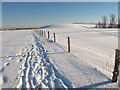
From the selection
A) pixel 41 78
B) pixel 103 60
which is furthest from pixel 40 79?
pixel 103 60

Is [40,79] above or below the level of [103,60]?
below

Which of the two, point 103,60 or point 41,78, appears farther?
point 103,60

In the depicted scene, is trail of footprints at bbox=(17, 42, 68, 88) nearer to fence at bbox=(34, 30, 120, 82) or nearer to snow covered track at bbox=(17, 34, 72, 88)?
snow covered track at bbox=(17, 34, 72, 88)

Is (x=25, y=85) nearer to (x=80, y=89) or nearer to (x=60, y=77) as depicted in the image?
(x=60, y=77)

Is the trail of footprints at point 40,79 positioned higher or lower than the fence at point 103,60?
lower

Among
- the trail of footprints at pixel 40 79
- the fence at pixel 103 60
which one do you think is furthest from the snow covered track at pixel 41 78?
the fence at pixel 103 60

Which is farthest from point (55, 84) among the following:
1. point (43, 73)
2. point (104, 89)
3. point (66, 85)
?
point (104, 89)

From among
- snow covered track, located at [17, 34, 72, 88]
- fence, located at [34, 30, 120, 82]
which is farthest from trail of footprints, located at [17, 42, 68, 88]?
fence, located at [34, 30, 120, 82]

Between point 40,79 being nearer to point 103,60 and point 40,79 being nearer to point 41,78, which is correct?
point 41,78

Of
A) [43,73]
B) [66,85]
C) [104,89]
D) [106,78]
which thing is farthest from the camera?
[43,73]

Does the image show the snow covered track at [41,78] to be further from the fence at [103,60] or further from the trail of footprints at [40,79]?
the fence at [103,60]

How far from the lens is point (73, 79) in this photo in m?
3.29

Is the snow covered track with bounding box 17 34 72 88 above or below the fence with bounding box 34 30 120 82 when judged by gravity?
below

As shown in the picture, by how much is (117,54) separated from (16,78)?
344cm
